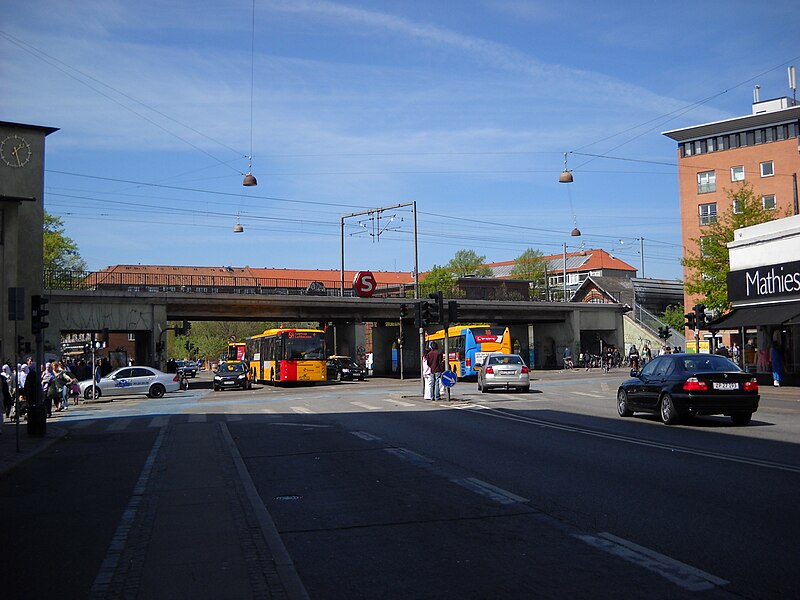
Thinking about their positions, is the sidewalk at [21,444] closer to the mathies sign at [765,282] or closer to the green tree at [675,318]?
the mathies sign at [765,282]

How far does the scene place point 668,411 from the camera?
18047 mm

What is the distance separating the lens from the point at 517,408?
82.3 feet

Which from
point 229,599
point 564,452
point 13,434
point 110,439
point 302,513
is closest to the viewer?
point 229,599

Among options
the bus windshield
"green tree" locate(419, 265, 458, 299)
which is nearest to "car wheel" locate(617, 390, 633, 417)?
→ the bus windshield

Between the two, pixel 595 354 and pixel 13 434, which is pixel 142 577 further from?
pixel 595 354

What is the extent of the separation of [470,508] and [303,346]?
39.5 metres

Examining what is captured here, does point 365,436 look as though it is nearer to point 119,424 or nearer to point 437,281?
point 119,424

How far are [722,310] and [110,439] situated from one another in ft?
134

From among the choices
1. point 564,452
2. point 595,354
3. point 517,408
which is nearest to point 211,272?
point 595,354

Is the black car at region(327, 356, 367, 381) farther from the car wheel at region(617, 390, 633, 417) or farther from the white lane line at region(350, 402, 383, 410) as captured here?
the car wheel at region(617, 390, 633, 417)

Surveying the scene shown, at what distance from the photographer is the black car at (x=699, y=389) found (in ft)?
56.6

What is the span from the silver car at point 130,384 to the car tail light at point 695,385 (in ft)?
96.1

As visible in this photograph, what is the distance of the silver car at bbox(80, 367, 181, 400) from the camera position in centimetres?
3969

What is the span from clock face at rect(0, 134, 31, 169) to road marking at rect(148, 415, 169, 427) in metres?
26.8
